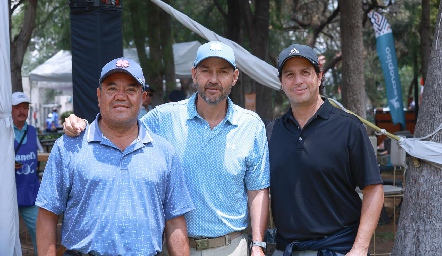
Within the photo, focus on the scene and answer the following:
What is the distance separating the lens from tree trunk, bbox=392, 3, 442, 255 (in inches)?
234

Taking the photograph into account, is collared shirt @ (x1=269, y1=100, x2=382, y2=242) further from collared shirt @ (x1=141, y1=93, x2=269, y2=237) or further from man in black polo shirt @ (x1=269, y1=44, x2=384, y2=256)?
collared shirt @ (x1=141, y1=93, x2=269, y2=237)

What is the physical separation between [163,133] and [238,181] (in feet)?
1.64

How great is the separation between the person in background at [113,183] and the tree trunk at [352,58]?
23.2 feet

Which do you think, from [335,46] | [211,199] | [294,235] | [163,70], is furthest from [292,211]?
[335,46]

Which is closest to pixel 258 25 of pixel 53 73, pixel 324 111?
pixel 53 73

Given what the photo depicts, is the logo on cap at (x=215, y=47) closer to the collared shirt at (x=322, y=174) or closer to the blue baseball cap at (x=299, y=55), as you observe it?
the blue baseball cap at (x=299, y=55)

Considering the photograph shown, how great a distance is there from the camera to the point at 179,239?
3.38 metres

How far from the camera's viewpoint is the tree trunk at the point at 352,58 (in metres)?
9.92

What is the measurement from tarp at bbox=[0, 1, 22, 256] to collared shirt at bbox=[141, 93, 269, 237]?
161 centimetres

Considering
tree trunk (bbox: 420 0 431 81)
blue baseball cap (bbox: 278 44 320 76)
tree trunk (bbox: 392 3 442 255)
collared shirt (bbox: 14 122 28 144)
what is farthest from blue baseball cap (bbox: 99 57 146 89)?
tree trunk (bbox: 420 0 431 81)

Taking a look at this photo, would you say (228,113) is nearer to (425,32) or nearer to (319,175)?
(319,175)

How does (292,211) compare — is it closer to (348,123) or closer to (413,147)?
(348,123)

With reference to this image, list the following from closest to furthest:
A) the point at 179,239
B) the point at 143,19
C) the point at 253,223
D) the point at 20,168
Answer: the point at 179,239 → the point at 253,223 → the point at 20,168 → the point at 143,19

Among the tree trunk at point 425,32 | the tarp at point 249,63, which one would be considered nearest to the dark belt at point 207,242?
the tarp at point 249,63
